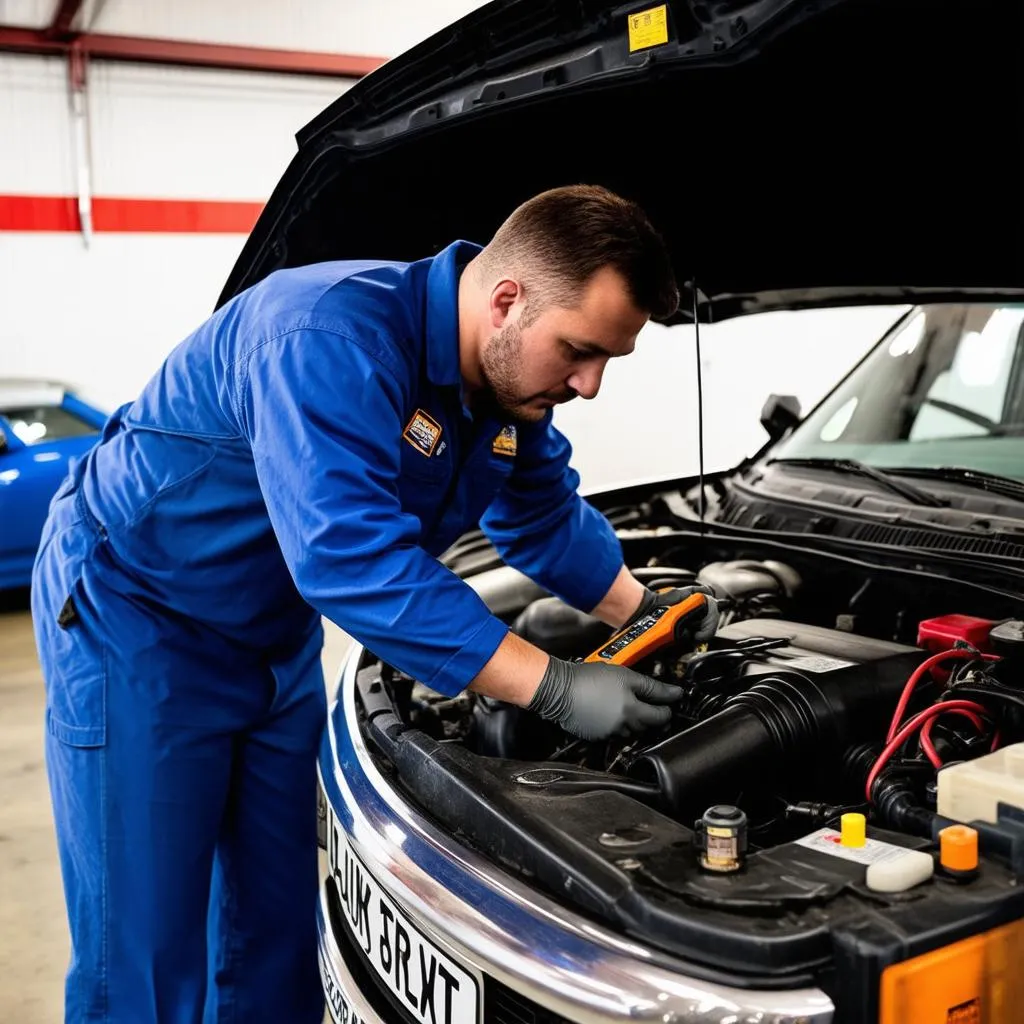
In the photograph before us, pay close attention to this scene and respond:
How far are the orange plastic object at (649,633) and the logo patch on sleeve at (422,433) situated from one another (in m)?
0.37

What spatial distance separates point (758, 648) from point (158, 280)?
22.7 feet

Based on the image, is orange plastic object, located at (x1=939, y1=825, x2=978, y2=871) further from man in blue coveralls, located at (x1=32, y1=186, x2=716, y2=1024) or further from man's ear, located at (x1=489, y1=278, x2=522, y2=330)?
man's ear, located at (x1=489, y1=278, x2=522, y2=330)

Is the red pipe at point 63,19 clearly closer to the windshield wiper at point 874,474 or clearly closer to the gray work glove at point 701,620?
the windshield wiper at point 874,474

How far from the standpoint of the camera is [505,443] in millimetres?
1821

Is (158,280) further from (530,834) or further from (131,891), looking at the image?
(530,834)

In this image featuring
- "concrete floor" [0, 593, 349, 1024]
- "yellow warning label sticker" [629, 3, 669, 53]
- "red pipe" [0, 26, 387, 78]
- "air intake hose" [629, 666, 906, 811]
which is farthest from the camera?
"red pipe" [0, 26, 387, 78]

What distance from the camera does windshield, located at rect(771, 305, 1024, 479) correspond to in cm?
219

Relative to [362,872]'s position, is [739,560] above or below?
above

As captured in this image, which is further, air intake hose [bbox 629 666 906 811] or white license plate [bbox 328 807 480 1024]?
air intake hose [bbox 629 666 906 811]

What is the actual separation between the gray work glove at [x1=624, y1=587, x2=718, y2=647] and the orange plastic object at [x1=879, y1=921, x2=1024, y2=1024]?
763 mm

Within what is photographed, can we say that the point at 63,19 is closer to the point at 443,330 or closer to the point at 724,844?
the point at 443,330

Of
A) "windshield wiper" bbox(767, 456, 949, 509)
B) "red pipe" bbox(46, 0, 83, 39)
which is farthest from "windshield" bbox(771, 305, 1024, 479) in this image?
"red pipe" bbox(46, 0, 83, 39)

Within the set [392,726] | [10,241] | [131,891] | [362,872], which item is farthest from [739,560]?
[10,241]

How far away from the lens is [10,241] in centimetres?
732
